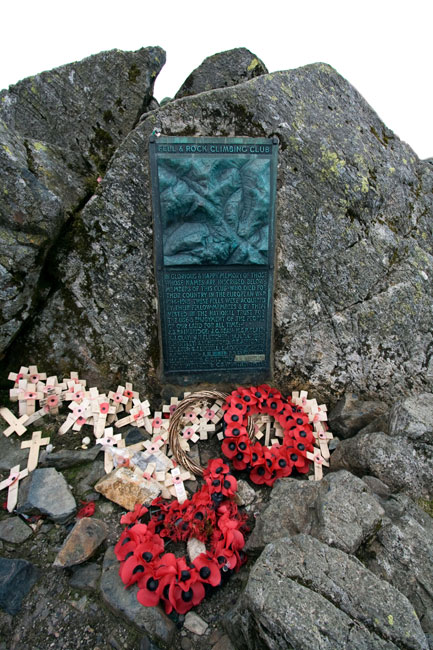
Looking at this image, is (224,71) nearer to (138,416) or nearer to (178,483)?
(138,416)

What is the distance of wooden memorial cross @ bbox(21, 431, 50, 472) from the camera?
11.4 feet

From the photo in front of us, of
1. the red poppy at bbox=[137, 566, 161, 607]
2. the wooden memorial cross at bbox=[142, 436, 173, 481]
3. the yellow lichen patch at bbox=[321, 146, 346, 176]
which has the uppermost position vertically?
the yellow lichen patch at bbox=[321, 146, 346, 176]

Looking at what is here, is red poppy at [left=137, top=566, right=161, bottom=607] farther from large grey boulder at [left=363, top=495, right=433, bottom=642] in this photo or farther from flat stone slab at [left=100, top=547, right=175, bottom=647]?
large grey boulder at [left=363, top=495, right=433, bottom=642]

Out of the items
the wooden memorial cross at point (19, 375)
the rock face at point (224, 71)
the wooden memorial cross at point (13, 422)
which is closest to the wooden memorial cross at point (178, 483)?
the wooden memorial cross at point (13, 422)

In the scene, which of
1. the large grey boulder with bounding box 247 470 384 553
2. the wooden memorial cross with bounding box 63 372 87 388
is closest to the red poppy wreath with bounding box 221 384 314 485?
the large grey boulder with bounding box 247 470 384 553

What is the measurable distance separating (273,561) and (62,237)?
3453 millimetres

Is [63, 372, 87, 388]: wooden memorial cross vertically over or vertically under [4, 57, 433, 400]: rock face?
under

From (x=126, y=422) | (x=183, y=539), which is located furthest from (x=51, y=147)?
(x=183, y=539)

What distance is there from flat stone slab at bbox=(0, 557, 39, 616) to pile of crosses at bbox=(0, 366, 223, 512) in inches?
30.3

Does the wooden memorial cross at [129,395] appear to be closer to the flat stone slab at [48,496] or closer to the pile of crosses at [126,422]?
the pile of crosses at [126,422]

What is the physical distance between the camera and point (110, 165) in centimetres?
388

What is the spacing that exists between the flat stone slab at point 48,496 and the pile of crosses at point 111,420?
0.52ft

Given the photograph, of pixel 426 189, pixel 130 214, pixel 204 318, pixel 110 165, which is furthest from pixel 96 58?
pixel 426 189

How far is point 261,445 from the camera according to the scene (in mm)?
4070
